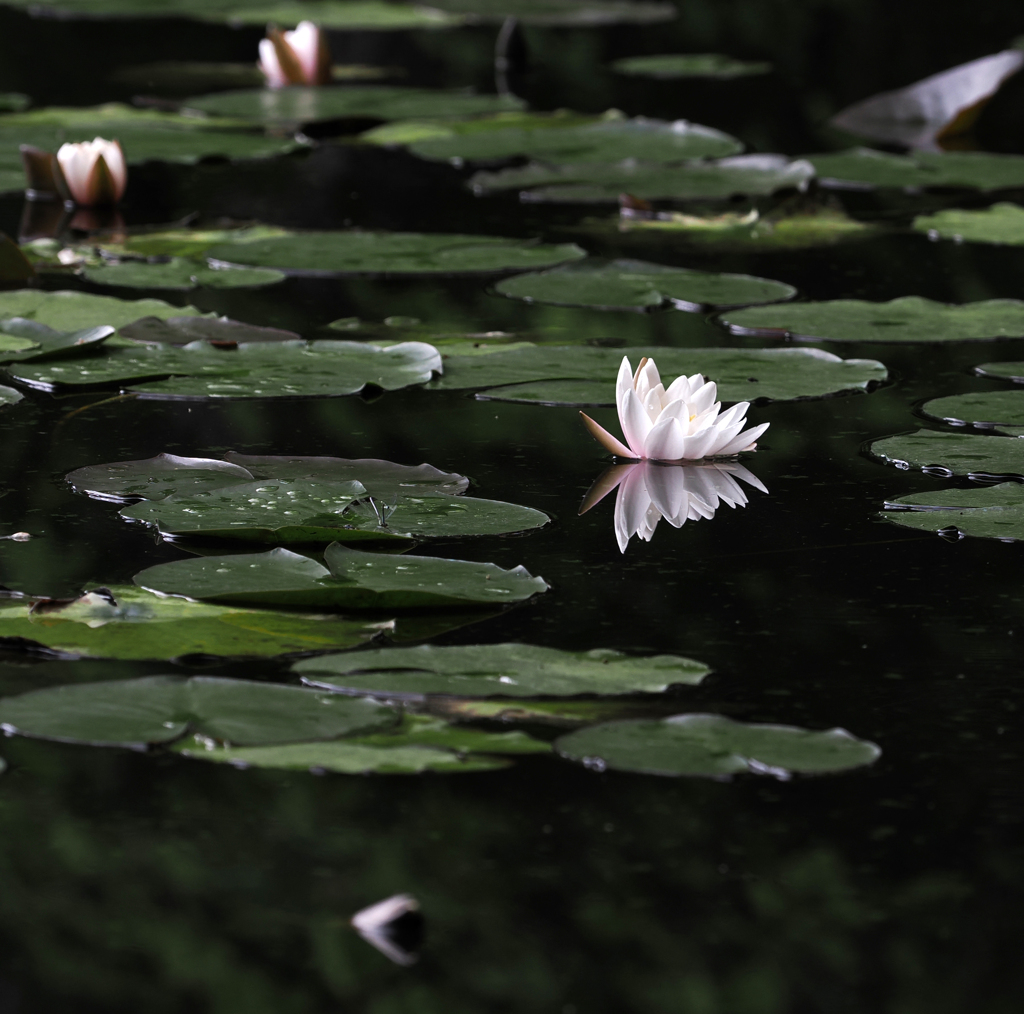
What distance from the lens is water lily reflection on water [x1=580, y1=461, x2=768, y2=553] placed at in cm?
201

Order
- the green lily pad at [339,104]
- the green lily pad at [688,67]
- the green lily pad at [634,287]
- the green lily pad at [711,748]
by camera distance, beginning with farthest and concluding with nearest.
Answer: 1. the green lily pad at [688,67]
2. the green lily pad at [339,104]
3. the green lily pad at [634,287]
4. the green lily pad at [711,748]

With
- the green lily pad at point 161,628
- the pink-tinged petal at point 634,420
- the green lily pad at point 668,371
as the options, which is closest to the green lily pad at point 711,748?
the green lily pad at point 161,628

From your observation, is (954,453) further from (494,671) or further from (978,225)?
(978,225)

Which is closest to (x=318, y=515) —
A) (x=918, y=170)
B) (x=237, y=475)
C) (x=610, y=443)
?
(x=237, y=475)

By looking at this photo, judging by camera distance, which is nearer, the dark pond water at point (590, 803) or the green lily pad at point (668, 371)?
the dark pond water at point (590, 803)

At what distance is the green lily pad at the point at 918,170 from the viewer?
14.0 feet

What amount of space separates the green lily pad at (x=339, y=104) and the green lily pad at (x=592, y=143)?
370 millimetres

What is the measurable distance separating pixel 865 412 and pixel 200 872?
4.85 ft

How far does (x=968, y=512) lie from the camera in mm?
1981

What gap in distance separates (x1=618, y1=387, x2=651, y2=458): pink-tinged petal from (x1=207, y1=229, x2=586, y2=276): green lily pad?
3.65 feet

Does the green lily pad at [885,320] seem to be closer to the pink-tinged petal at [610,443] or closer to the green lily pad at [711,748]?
the pink-tinged petal at [610,443]

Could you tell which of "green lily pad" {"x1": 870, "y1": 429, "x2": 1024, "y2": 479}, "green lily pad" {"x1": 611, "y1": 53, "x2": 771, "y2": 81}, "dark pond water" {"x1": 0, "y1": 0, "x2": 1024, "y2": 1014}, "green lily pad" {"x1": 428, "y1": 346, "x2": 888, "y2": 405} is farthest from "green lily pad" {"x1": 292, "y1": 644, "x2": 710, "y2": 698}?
"green lily pad" {"x1": 611, "y1": 53, "x2": 771, "y2": 81}

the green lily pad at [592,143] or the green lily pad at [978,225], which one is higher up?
the green lily pad at [592,143]

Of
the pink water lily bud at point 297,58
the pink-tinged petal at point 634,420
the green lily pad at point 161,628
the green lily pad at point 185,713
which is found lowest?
the green lily pad at point 161,628
